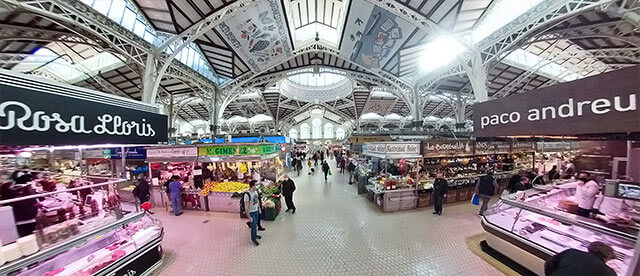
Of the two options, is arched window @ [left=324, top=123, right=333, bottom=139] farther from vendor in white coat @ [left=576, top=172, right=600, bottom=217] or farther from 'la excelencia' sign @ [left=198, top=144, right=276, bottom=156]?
vendor in white coat @ [left=576, top=172, right=600, bottom=217]

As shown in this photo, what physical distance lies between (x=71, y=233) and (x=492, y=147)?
39.8ft

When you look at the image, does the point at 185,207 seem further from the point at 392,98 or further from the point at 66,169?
the point at 392,98

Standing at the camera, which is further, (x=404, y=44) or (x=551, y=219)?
(x=404, y=44)

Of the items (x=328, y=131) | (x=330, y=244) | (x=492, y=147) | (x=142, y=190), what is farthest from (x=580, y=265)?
(x=328, y=131)

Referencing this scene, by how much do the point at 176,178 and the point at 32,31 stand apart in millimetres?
8229

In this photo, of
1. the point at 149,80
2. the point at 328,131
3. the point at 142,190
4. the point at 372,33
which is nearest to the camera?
the point at 142,190

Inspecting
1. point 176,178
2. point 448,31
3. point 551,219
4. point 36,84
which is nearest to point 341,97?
point 448,31

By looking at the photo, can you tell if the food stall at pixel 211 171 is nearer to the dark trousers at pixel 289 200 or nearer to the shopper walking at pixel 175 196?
the shopper walking at pixel 175 196

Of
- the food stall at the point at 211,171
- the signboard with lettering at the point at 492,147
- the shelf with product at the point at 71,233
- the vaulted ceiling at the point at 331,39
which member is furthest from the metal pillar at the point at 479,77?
the shelf with product at the point at 71,233

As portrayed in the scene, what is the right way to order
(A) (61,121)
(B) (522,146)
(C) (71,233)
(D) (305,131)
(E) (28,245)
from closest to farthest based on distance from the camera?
(A) (61,121), (E) (28,245), (C) (71,233), (B) (522,146), (D) (305,131)

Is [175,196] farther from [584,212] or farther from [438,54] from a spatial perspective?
[438,54]

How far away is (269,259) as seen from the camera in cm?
398

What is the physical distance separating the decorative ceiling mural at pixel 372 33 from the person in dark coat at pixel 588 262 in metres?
8.88

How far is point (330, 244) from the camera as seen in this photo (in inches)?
177
